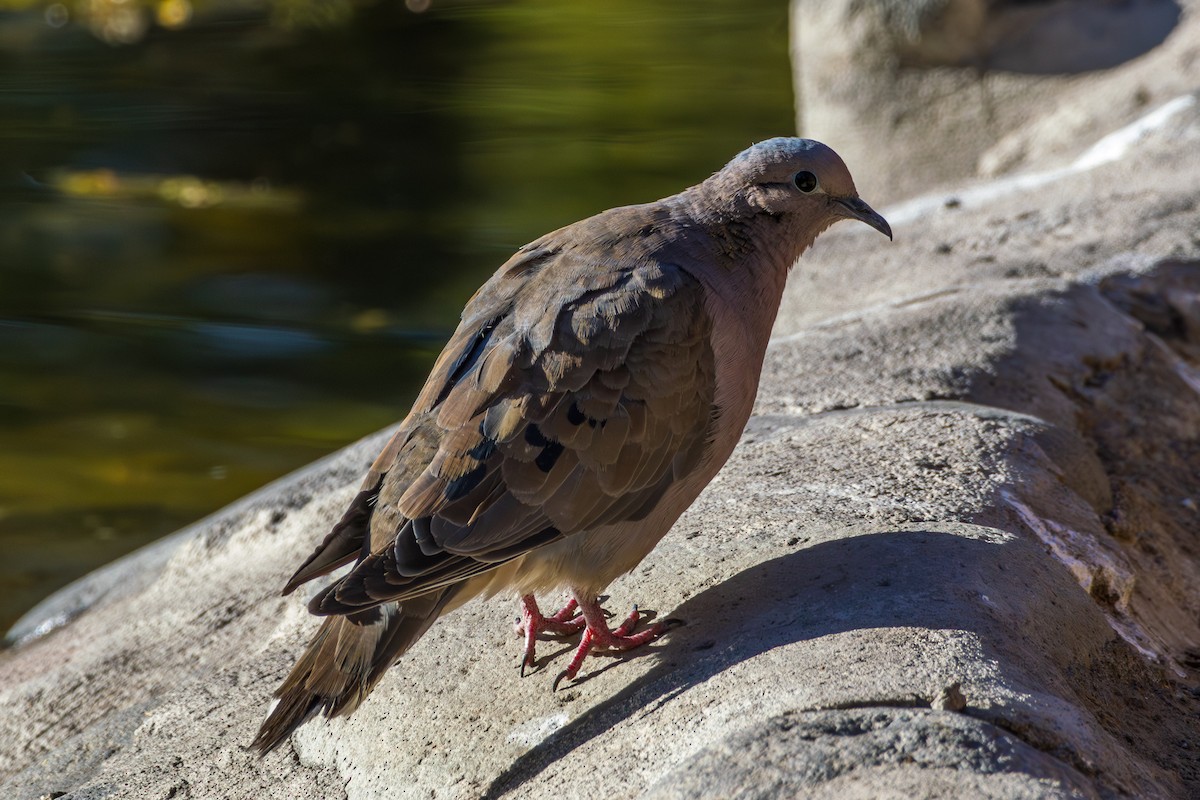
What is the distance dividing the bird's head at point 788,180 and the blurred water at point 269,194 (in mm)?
3924

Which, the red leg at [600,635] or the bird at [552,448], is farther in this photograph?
the red leg at [600,635]

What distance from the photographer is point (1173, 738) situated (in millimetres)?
3156

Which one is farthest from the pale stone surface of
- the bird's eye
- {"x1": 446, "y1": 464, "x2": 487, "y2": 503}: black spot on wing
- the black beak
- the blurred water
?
the blurred water

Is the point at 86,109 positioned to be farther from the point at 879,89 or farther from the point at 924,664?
the point at 924,664

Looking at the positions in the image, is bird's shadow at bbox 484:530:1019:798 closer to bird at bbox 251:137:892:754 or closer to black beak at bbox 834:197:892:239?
bird at bbox 251:137:892:754

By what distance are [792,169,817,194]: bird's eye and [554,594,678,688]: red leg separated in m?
1.18

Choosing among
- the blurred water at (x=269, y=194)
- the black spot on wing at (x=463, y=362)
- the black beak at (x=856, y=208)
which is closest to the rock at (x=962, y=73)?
the blurred water at (x=269, y=194)

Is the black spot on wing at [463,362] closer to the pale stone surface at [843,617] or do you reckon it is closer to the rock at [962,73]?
the pale stone surface at [843,617]

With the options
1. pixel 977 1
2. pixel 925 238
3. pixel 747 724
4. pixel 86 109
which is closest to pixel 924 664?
pixel 747 724

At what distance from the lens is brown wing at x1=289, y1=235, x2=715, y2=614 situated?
123 inches

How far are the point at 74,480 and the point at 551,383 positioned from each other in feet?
14.9

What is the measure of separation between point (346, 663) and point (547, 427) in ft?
2.24

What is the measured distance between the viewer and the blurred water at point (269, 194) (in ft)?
23.8

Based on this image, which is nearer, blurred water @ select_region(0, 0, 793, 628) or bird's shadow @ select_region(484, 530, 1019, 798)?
bird's shadow @ select_region(484, 530, 1019, 798)
